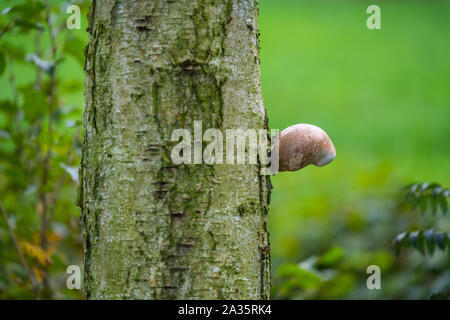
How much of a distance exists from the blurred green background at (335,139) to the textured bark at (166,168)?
0.68m

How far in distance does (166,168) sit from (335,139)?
169 inches

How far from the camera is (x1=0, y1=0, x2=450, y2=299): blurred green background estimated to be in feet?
7.01

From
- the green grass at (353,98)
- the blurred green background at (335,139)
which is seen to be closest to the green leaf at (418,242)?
the blurred green background at (335,139)

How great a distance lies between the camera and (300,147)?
4.33ft

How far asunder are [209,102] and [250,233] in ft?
1.20

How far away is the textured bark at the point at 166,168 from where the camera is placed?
1097mm

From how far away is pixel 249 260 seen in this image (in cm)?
116

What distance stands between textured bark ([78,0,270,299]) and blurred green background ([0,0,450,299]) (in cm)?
68

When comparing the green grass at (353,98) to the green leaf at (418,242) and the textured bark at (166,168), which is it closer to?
the green leaf at (418,242)

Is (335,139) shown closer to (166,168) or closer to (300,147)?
(300,147)

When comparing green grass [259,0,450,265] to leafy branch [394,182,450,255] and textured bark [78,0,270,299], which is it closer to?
leafy branch [394,182,450,255]

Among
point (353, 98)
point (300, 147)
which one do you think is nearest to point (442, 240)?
point (300, 147)

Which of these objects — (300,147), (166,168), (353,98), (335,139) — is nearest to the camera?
(166,168)

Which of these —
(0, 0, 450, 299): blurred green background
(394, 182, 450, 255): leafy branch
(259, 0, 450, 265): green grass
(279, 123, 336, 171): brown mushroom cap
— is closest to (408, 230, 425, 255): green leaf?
(394, 182, 450, 255): leafy branch
